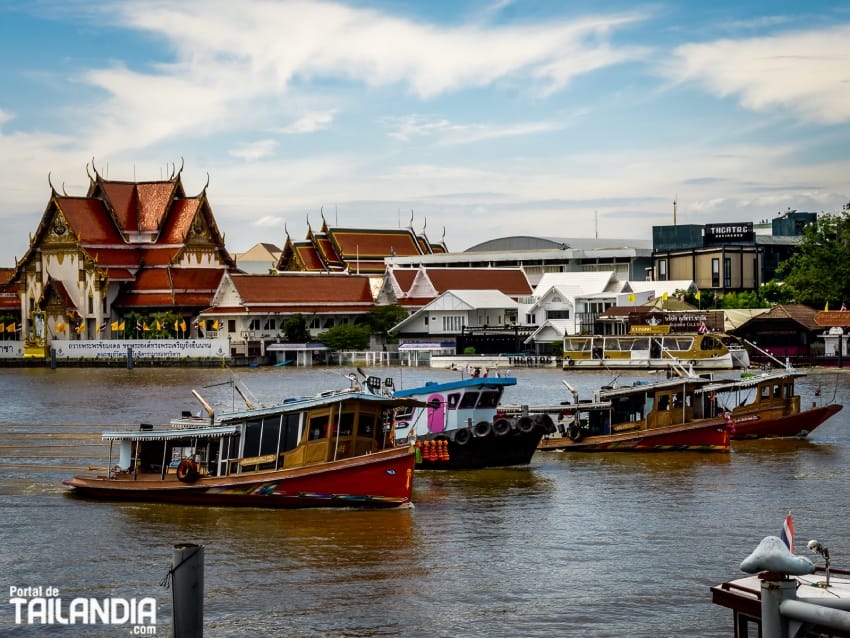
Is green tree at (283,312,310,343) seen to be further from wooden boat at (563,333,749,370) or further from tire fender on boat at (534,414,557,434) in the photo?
tire fender on boat at (534,414,557,434)

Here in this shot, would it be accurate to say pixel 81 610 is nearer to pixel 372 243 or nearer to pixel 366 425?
pixel 366 425

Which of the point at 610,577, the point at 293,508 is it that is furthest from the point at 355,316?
the point at 610,577

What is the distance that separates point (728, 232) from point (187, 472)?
246 feet

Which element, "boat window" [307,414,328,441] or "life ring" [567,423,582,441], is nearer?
"boat window" [307,414,328,441]

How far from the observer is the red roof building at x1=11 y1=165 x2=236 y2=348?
79812mm

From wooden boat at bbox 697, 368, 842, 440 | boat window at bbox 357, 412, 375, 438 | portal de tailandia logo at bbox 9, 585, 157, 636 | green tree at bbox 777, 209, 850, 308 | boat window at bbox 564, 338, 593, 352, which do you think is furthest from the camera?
green tree at bbox 777, 209, 850, 308

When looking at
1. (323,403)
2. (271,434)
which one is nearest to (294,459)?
A: (271,434)

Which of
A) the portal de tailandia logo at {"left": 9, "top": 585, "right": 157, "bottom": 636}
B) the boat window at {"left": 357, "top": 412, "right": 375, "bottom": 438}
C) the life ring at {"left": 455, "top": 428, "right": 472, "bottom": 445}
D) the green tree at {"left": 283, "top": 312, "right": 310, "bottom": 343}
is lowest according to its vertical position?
the portal de tailandia logo at {"left": 9, "top": 585, "right": 157, "bottom": 636}

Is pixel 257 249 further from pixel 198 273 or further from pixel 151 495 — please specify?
pixel 151 495

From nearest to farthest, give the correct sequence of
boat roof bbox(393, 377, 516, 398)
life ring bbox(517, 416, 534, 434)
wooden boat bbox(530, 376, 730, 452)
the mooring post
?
the mooring post < life ring bbox(517, 416, 534, 434) < boat roof bbox(393, 377, 516, 398) < wooden boat bbox(530, 376, 730, 452)

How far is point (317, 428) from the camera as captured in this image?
20.8 meters

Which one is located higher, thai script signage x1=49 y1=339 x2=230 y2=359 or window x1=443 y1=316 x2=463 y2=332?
window x1=443 y1=316 x2=463 y2=332

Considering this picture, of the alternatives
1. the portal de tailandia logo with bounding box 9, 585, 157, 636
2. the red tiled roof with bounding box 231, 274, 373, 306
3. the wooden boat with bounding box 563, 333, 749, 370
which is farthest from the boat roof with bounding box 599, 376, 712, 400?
the red tiled roof with bounding box 231, 274, 373, 306

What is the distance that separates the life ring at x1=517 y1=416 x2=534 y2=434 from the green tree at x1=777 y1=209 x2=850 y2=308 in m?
48.8
